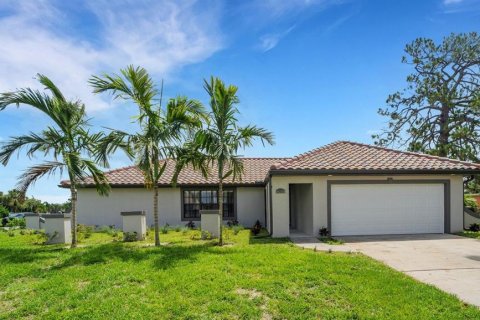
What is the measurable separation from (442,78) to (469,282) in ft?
76.1

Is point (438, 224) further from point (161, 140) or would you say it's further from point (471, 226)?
point (161, 140)

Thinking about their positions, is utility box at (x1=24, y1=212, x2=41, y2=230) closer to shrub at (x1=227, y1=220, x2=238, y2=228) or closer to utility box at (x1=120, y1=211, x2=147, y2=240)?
utility box at (x1=120, y1=211, x2=147, y2=240)

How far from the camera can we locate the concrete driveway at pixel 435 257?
22.2 ft

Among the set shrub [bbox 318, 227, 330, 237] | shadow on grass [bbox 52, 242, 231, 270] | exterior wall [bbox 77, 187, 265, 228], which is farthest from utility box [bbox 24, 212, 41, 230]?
shrub [bbox 318, 227, 330, 237]

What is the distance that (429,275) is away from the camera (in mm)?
7391

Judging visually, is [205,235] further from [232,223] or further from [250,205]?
[250,205]

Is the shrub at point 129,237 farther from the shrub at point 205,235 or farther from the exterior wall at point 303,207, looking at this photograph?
the exterior wall at point 303,207

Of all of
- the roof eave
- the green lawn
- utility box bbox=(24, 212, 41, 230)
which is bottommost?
utility box bbox=(24, 212, 41, 230)

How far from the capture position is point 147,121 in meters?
10.8

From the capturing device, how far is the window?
1794 centimetres

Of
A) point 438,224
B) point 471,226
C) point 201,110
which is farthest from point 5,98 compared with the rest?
point 471,226

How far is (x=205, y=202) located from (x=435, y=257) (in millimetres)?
11452

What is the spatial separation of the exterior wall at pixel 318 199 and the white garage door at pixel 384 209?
341mm

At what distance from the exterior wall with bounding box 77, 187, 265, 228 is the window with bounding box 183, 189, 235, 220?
34cm
